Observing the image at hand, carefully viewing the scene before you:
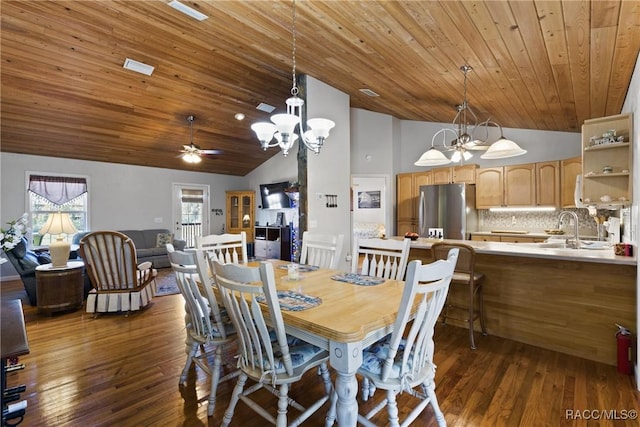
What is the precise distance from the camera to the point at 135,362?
2.65 m

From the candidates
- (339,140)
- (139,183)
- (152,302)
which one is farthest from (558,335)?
(139,183)

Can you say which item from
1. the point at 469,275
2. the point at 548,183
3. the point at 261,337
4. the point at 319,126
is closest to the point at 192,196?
→ the point at 319,126

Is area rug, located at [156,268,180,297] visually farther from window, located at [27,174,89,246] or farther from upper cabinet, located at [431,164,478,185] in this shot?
upper cabinet, located at [431,164,478,185]

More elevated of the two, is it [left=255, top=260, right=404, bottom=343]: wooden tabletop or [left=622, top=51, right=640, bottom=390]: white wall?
[left=622, top=51, right=640, bottom=390]: white wall

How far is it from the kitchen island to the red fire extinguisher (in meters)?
0.14

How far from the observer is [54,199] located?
645 cm

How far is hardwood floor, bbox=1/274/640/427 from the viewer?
193cm

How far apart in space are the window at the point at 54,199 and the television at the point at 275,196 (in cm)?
398

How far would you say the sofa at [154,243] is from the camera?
22.3 ft

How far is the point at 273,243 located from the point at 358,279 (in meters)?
5.94

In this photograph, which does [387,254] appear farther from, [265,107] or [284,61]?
[265,107]

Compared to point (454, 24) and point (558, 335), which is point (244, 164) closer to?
point (454, 24)

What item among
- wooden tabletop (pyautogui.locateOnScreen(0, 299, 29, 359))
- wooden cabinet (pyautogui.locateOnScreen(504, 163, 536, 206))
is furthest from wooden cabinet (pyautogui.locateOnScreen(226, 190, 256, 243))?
wooden tabletop (pyautogui.locateOnScreen(0, 299, 29, 359))

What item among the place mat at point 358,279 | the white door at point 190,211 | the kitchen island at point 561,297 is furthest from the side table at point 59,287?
the kitchen island at point 561,297
